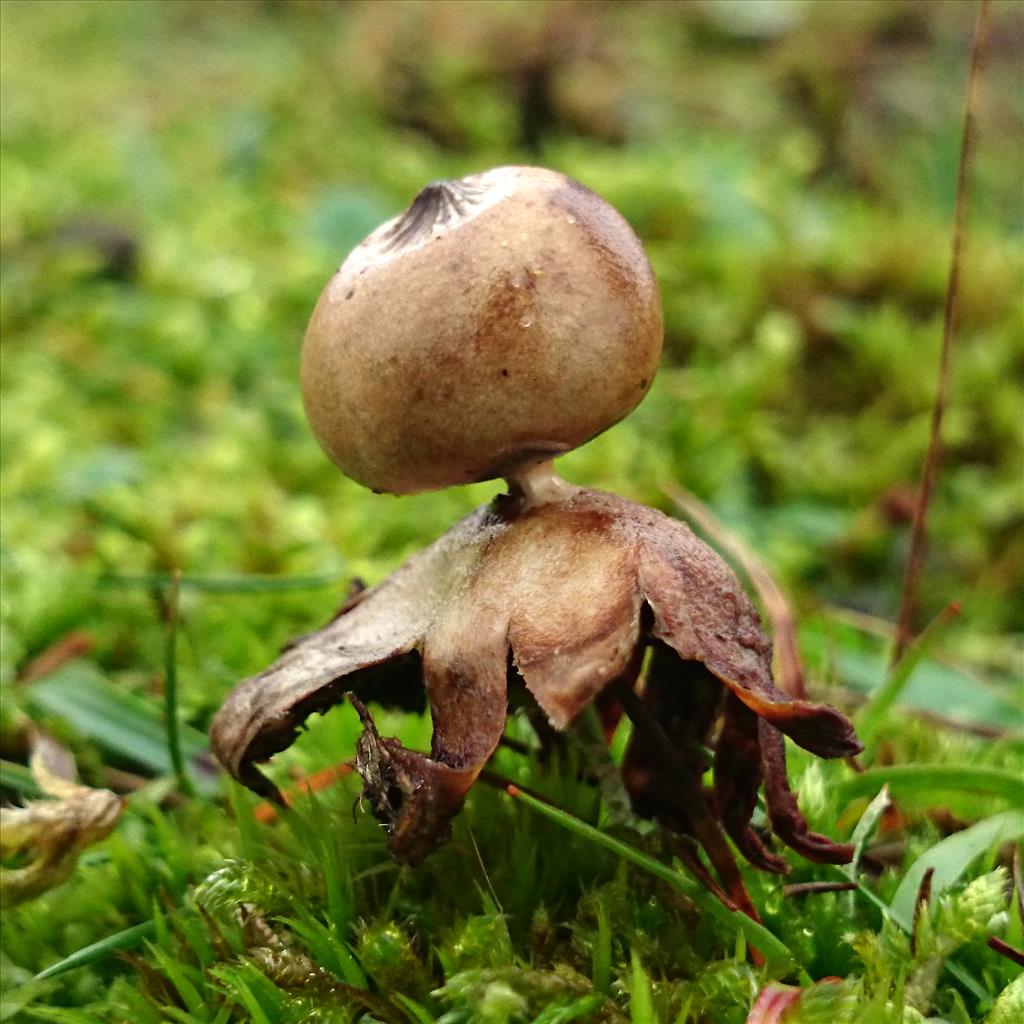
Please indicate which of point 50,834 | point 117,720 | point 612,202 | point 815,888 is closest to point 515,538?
point 815,888

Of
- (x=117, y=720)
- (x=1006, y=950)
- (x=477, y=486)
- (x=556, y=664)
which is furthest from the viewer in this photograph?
(x=477, y=486)

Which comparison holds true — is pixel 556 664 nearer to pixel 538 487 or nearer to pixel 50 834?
pixel 538 487

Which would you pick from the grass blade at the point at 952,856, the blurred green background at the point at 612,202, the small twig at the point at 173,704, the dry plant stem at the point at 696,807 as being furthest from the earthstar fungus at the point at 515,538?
the blurred green background at the point at 612,202

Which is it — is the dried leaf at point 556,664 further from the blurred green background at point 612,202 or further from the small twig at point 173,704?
the blurred green background at point 612,202

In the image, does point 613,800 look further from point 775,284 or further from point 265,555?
point 775,284

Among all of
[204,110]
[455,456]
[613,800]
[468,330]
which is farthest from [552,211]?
[204,110]

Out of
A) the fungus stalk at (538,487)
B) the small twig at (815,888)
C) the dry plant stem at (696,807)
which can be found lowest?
the small twig at (815,888)
